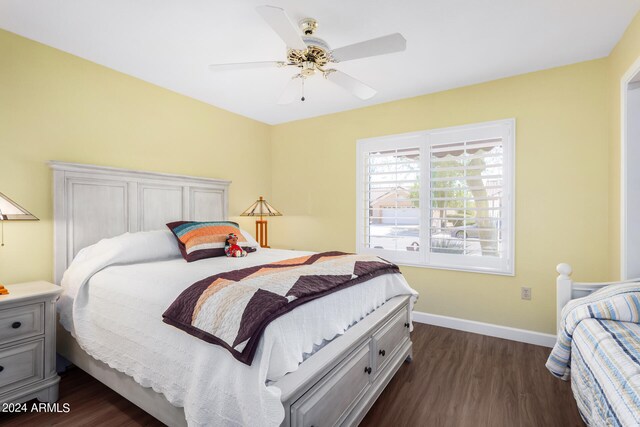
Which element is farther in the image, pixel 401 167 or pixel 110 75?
pixel 401 167

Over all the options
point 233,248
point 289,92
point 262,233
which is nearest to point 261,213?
point 262,233

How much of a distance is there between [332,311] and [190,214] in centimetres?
232

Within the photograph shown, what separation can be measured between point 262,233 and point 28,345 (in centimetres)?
279

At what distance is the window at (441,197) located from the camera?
307cm

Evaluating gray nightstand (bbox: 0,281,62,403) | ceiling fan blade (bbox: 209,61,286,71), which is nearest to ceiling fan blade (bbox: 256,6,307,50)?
ceiling fan blade (bbox: 209,61,286,71)

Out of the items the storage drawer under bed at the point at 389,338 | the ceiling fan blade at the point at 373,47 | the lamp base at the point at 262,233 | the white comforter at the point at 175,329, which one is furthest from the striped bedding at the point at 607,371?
the lamp base at the point at 262,233

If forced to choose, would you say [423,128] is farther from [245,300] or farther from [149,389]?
[149,389]

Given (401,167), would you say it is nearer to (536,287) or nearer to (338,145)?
(338,145)

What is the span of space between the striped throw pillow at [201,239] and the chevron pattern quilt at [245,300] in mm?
813

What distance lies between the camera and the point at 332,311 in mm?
1739

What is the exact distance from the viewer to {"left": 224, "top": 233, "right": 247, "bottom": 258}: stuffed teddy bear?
272 cm

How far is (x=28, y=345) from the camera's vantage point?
197 cm

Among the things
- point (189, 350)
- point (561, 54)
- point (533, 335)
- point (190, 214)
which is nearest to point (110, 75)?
point (190, 214)

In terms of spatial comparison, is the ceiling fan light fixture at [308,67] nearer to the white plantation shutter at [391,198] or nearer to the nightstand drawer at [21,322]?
the white plantation shutter at [391,198]
